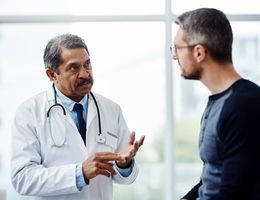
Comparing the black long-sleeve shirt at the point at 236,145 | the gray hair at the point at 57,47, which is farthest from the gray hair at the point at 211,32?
the gray hair at the point at 57,47

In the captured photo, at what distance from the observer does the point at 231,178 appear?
4.62 feet

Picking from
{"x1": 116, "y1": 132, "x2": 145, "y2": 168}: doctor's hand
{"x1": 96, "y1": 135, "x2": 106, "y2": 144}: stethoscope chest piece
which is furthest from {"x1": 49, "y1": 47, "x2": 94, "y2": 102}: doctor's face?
{"x1": 116, "y1": 132, "x2": 145, "y2": 168}: doctor's hand

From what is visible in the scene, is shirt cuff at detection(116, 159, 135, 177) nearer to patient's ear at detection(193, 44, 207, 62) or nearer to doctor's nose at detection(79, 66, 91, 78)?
doctor's nose at detection(79, 66, 91, 78)

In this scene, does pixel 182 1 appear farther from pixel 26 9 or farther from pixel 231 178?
pixel 231 178

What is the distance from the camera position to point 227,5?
129 inches

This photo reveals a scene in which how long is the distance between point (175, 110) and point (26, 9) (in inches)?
49.7

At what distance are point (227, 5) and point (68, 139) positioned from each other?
1.70 m

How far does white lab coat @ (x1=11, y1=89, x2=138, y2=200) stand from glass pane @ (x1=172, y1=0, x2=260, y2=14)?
127cm

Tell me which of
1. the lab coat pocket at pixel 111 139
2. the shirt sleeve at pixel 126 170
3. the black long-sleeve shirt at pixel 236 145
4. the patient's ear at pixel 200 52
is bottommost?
the shirt sleeve at pixel 126 170

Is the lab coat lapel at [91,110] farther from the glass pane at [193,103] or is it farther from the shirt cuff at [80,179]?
the glass pane at [193,103]

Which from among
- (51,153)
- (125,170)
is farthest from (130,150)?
(51,153)

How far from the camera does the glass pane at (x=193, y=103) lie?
326cm

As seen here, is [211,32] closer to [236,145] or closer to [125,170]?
[236,145]

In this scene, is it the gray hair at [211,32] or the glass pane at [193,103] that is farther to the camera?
the glass pane at [193,103]
